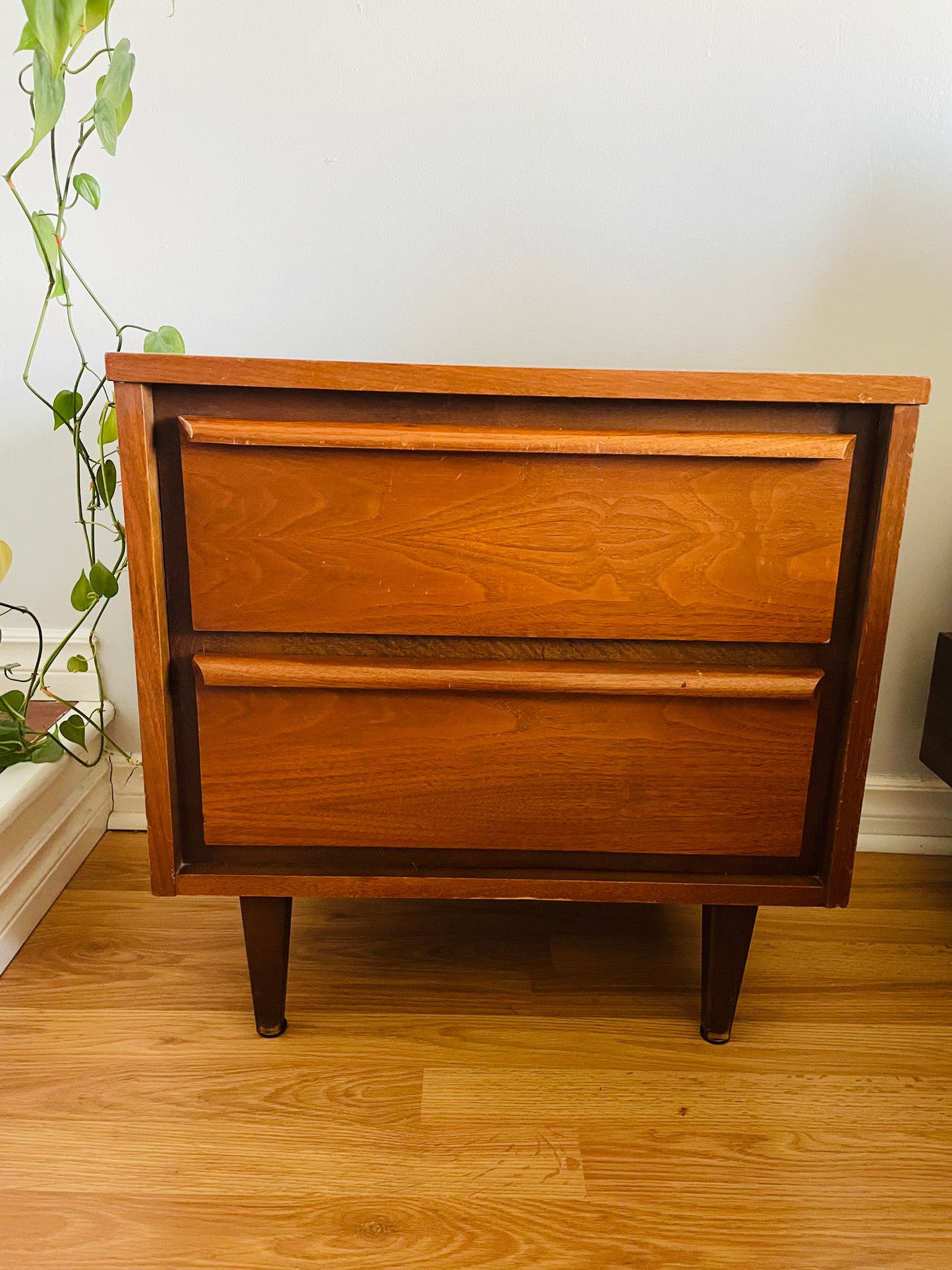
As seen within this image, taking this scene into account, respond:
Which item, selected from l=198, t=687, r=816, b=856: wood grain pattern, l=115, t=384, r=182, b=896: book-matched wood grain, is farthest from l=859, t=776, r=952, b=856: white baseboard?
l=115, t=384, r=182, b=896: book-matched wood grain

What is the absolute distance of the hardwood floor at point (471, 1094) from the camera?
0.69 m

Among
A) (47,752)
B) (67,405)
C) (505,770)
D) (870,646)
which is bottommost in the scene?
(47,752)

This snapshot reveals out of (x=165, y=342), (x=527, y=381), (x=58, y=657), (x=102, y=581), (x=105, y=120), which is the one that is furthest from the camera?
(x=58, y=657)

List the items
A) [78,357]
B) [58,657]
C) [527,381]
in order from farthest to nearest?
1. [58,657]
2. [78,357]
3. [527,381]

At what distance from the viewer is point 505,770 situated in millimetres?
768

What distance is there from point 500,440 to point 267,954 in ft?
1.82

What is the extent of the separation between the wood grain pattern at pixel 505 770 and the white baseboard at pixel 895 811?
0.58 m

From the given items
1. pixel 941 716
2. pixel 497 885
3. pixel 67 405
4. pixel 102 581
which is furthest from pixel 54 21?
pixel 941 716

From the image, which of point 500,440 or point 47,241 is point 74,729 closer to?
point 47,241

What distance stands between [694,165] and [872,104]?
0.76ft

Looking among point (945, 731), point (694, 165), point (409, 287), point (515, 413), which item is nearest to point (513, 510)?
point (515, 413)

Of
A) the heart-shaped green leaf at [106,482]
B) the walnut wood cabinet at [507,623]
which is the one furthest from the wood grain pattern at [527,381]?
the heart-shaped green leaf at [106,482]

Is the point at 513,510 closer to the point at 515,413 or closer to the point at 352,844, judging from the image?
the point at 515,413

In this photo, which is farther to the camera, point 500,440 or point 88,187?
point 88,187
